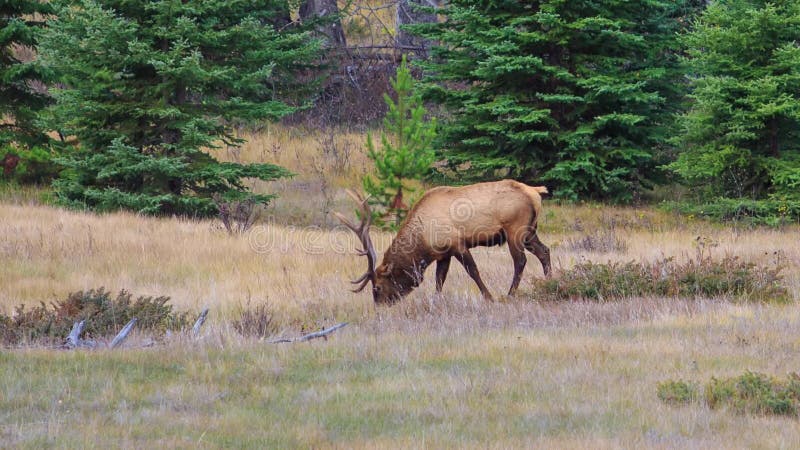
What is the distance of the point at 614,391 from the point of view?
6797mm

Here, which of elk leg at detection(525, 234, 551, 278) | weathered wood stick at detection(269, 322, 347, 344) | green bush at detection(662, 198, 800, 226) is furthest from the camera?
green bush at detection(662, 198, 800, 226)

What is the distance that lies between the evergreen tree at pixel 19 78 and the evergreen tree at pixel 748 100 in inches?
494

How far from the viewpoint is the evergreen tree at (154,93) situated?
1686 cm

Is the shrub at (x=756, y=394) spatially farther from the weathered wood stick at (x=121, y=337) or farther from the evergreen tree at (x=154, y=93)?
the evergreen tree at (x=154, y=93)

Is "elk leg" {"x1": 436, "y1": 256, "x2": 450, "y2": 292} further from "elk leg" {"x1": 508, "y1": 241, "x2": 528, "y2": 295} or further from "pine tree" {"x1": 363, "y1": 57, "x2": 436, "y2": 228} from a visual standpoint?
"pine tree" {"x1": 363, "y1": 57, "x2": 436, "y2": 228}

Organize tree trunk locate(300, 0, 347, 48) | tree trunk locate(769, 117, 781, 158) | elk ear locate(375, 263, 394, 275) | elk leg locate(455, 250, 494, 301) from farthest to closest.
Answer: tree trunk locate(300, 0, 347, 48) → tree trunk locate(769, 117, 781, 158) → elk ear locate(375, 263, 394, 275) → elk leg locate(455, 250, 494, 301)

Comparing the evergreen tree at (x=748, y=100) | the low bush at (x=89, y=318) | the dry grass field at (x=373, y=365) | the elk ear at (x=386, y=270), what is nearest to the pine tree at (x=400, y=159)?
the dry grass field at (x=373, y=365)

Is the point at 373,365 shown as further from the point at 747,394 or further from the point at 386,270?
the point at 386,270

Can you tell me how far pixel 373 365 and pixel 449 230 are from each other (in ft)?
12.0

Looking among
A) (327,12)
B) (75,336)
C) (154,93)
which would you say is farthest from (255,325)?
(327,12)

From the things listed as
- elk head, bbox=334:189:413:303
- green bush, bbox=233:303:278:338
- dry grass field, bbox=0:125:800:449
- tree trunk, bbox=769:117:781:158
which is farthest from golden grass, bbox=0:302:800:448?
tree trunk, bbox=769:117:781:158

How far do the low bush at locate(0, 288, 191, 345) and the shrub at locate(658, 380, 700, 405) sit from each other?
Answer: 4821 millimetres

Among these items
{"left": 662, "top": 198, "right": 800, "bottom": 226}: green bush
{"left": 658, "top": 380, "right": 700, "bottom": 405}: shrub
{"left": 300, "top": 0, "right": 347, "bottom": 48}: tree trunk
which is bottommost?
{"left": 662, "top": 198, "right": 800, "bottom": 226}: green bush

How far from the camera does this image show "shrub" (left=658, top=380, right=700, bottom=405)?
6.54 metres
